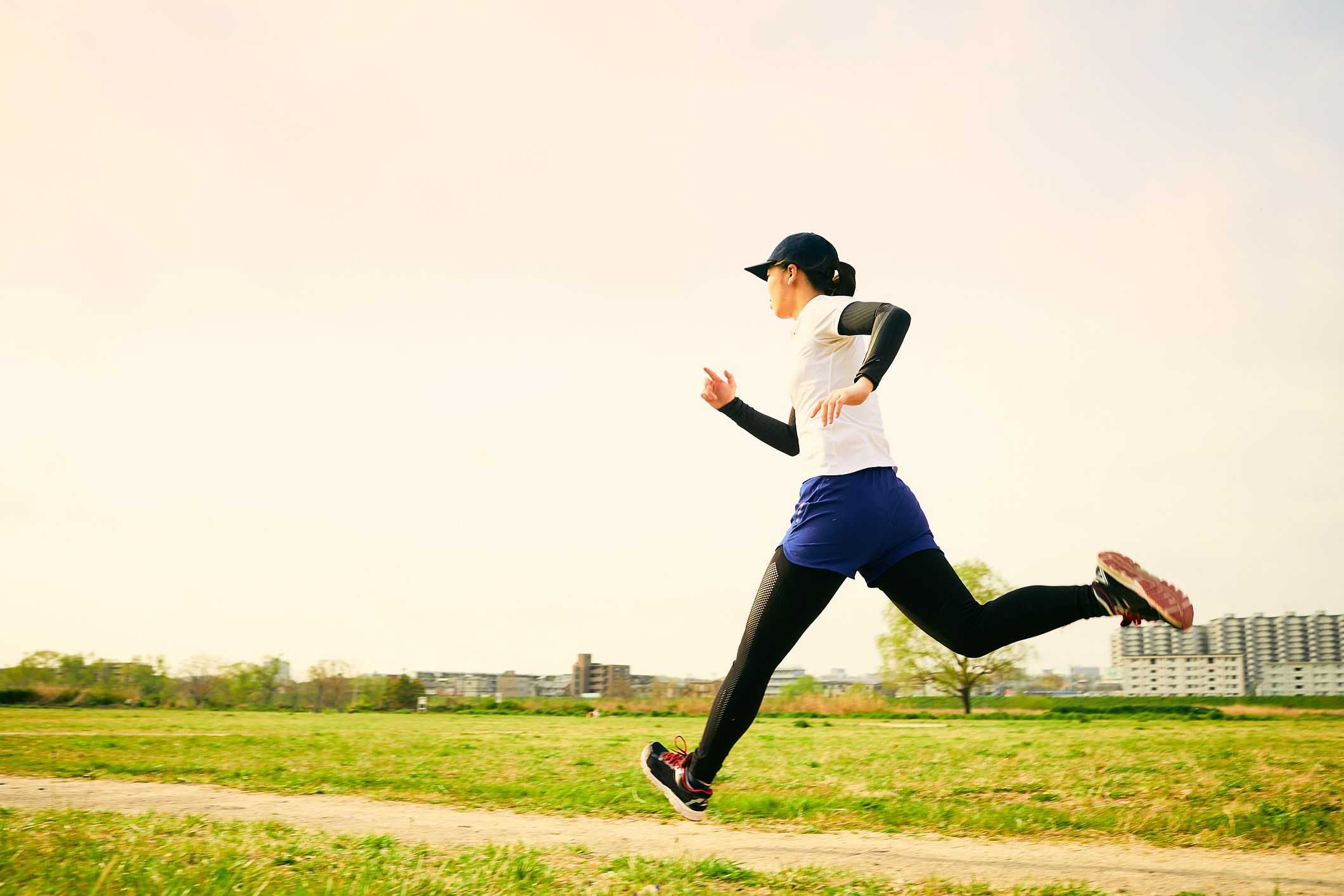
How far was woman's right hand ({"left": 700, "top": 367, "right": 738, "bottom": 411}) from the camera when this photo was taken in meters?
4.91

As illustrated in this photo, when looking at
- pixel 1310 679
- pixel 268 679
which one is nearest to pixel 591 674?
pixel 268 679

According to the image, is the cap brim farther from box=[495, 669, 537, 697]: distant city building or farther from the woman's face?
box=[495, 669, 537, 697]: distant city building

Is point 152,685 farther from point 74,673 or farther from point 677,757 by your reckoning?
point 677,757

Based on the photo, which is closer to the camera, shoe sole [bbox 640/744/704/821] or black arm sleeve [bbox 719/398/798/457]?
shoe sole [bbox 640/744/704/821]

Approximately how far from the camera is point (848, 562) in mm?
3805

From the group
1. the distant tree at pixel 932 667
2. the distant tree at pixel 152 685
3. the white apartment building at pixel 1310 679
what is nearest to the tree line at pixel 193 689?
the distant tree at pixel 152 685

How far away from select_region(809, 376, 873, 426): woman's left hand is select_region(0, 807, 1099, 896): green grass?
2177 millimetres

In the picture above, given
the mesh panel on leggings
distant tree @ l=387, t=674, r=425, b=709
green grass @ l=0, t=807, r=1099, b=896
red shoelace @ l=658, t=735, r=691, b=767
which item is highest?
the mesh panel on leggings

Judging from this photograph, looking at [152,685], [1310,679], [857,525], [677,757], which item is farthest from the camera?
[1310,679]

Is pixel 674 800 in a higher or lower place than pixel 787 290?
lower

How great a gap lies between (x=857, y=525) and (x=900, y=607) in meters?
0.59

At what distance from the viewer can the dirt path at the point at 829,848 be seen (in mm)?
4270

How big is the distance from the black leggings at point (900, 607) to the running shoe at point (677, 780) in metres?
0.16

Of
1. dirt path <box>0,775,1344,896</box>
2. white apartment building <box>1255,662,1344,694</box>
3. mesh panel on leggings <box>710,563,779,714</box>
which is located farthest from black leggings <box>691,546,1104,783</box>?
white apartment building <box>1255,662,1344,694</box>
